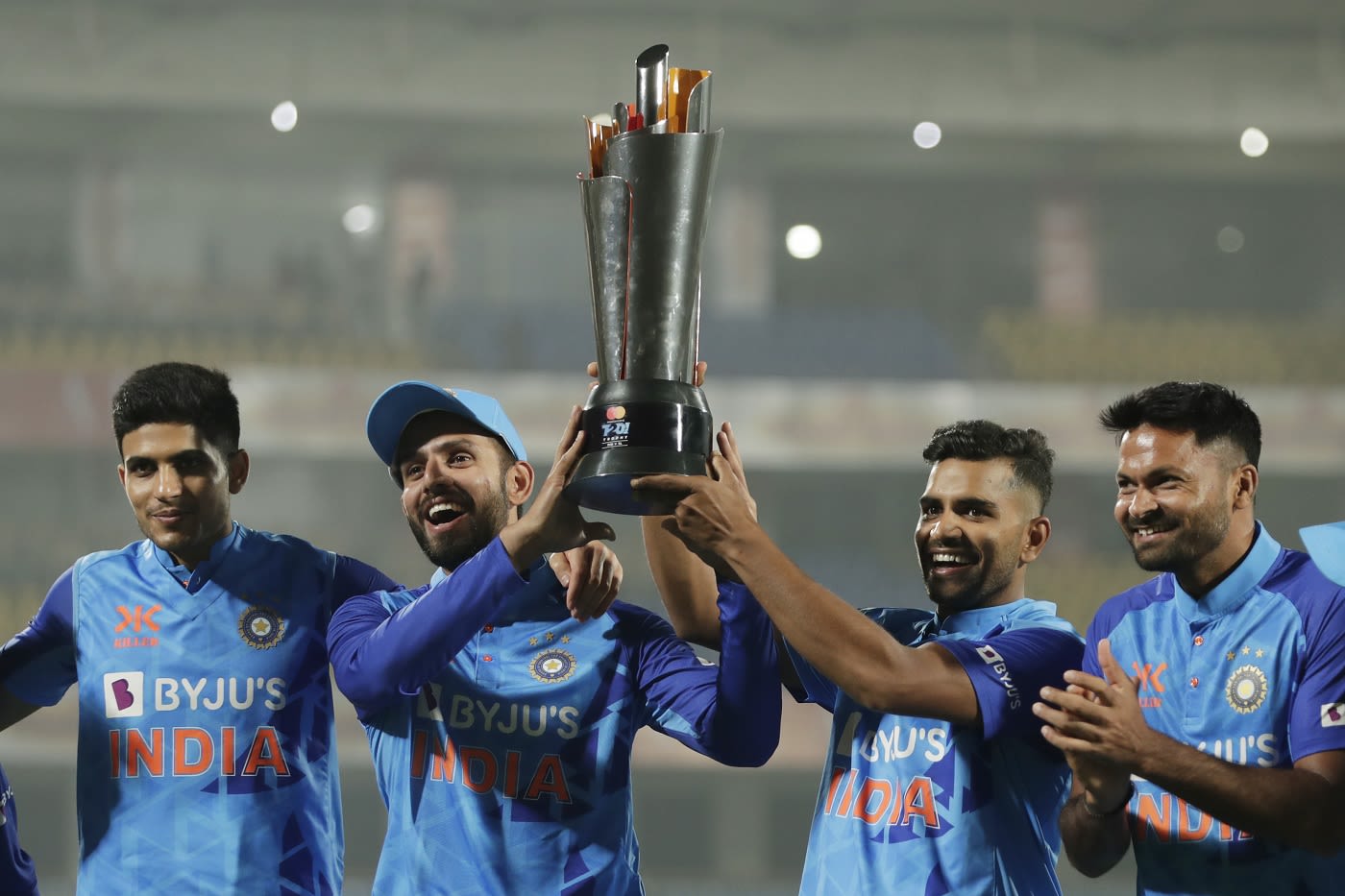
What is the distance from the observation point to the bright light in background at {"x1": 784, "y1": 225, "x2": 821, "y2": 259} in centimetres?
1295

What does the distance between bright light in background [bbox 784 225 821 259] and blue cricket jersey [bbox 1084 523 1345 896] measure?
37.0 ft

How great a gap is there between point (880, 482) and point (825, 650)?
34.7 ft

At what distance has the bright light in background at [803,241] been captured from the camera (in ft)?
42.5

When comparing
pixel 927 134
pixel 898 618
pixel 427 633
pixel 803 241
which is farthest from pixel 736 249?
pixel 427 633

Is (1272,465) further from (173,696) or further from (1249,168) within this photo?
Result: (173,696)

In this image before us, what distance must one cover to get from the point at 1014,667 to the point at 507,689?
2.11 feet

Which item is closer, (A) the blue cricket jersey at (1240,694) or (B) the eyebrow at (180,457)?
(A) the blue cricket jersey at (1240,694)

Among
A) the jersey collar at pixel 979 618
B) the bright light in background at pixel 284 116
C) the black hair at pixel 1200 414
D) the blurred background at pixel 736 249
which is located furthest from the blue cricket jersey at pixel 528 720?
the bright light in background at pixel 284 116

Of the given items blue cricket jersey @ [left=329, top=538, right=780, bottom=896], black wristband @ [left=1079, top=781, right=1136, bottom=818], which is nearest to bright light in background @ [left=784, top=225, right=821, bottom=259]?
blue cricket jersey @ [left=329, top=538, right=780, bottom=896]

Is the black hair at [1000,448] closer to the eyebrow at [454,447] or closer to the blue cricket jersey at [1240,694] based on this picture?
the blue cricket jersey at [1240,694]

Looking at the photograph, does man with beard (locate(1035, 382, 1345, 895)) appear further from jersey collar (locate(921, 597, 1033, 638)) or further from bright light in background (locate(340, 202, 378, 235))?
bright light in background (locate(340, 202, 378, 235))

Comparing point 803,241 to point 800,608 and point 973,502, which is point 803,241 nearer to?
point 973,502

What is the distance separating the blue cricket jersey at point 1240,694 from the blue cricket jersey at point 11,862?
1.51 meters

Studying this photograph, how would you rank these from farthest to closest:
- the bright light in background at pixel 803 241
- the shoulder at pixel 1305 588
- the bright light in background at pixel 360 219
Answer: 1. the bright light in background at pixel 803 241
2. the bright light in background at pixel 360 219
3. the shoulder at pixel 1305 588
